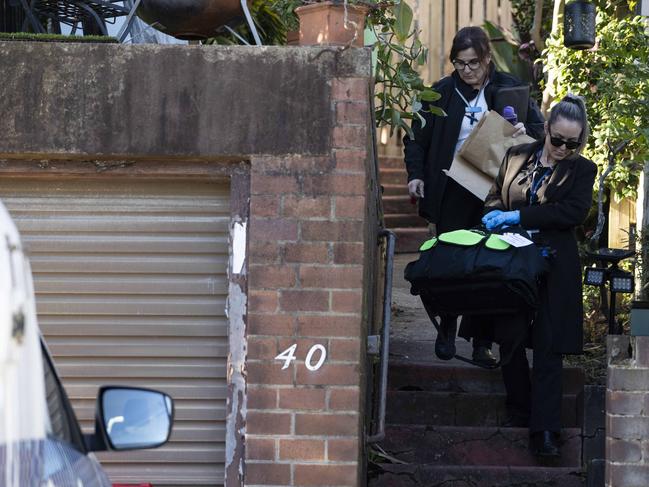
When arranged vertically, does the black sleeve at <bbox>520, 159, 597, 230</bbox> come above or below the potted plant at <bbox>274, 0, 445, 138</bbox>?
below

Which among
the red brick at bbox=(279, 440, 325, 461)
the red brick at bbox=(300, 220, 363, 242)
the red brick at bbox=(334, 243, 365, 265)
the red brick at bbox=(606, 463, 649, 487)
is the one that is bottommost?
the red brick at bbox=(606, 463, 649, 487)

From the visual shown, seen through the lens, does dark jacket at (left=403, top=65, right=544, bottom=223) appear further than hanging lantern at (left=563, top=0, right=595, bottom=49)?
No

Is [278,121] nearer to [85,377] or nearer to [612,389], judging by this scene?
[85,377]

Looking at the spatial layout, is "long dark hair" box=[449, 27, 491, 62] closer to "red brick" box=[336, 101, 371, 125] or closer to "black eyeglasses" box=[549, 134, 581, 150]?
"black eyeglasses" box=[549, 134, 581, 150]

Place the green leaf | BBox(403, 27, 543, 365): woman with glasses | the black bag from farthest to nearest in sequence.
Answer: BBox(403, 27, 543, 365): woman with glasses, the green leaf, the black bag

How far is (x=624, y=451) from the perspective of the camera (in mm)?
5590

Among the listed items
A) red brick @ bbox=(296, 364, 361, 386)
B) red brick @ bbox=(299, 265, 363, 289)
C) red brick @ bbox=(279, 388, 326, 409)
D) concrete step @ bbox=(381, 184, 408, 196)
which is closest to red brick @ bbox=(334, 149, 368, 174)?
red brick @ bbox=(299, 265, 363, 289)

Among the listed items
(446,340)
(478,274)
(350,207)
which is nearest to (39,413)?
(350,207)

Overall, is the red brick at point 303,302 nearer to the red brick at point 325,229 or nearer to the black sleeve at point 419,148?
the red brick at point 325,229

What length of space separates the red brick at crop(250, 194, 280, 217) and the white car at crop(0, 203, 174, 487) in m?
2.13

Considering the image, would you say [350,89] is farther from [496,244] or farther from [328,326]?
[496,244]

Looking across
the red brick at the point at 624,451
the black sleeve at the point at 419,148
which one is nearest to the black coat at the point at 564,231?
the red brick at the point at 624,451

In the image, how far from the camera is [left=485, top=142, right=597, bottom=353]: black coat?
19.7 feet

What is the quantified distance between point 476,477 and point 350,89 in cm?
207
